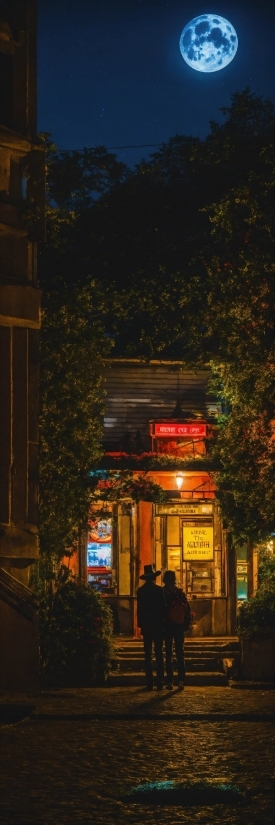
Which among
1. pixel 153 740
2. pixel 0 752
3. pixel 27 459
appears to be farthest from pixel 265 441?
pixel 0 752

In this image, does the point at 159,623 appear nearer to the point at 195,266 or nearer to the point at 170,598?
the point at 170,598

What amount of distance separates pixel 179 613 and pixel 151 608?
453 millimetres

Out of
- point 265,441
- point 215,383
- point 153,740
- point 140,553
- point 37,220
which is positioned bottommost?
point 153,740

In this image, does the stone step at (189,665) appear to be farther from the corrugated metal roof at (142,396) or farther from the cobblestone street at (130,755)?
the corrugated metal roof at (142,396)

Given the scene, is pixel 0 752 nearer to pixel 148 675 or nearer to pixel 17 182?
pixel 148 675

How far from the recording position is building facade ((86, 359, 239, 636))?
22531 mm

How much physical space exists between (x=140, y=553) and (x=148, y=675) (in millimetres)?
6285

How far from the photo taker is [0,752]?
10570mm

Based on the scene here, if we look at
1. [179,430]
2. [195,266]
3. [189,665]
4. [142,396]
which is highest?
[195,266]

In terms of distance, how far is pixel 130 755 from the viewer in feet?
34.3

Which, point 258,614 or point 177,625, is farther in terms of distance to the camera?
point 258,614

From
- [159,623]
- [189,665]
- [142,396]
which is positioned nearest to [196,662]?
[189,665]

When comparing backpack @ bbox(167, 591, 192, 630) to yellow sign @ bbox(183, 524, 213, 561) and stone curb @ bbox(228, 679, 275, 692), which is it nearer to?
stone curb @ bbox(228, 679, 275, 692)

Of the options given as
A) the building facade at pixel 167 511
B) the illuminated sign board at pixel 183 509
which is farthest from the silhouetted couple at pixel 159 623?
the illuminated sign board at pixel 183 509
